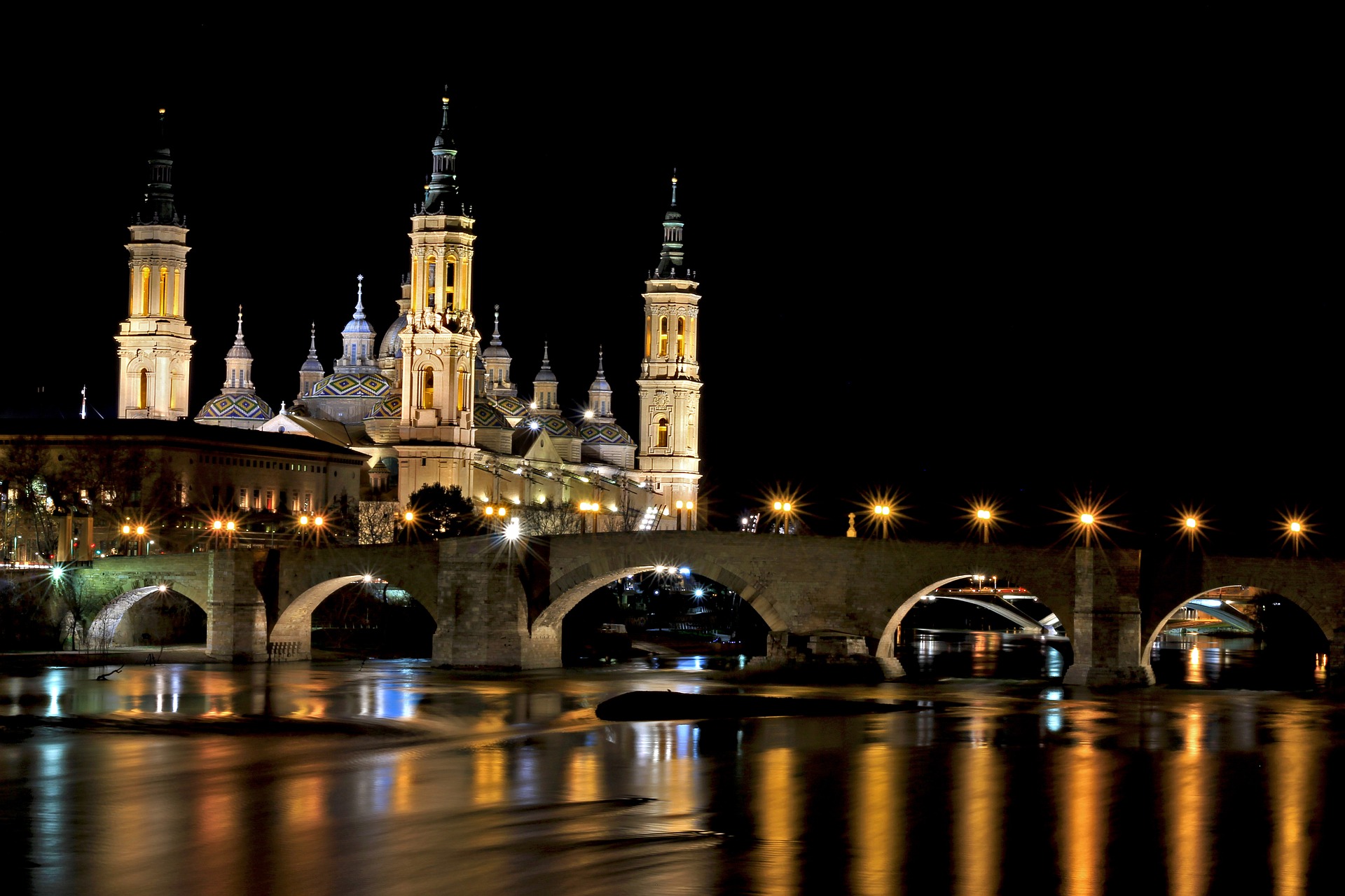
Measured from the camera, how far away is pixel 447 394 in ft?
315

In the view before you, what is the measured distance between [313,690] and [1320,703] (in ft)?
72.2

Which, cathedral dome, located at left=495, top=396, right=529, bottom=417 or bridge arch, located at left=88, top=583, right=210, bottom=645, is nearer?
bridge arch, located at left=88, top=583, right=210, bottom=645

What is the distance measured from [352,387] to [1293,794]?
274ft

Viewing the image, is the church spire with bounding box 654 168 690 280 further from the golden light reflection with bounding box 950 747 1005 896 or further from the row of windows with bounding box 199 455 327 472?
the golden light reflection with bounding box 950 747 1005 896

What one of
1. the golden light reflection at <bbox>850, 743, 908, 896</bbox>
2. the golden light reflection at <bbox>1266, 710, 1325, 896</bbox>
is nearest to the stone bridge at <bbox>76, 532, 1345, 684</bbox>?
the golden light reflection at <bbox>1266, 710, 1325, 896</bbox>

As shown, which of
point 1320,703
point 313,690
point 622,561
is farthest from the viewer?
point 622,561

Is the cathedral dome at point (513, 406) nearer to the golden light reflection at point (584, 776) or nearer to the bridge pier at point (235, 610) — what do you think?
the bridge pier at point (235, 610)

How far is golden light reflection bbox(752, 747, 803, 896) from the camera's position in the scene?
2347 cm

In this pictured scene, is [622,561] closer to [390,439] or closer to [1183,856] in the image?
[1183,856]

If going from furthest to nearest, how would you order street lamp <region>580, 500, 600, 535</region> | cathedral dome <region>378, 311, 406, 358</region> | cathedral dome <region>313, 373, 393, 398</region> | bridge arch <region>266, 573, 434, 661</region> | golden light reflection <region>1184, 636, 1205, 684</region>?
1. cathedral dome <region>378, 311, 406, 358</region>
2. cathedral dome <region>313, 373, 393, 398</region>
3. street lamp <region>580, 500, 600, 535</region>
4. bridge arch <region>266, 573, 434, 661</region>
5. golden light reflection <region>1184, 636, 1205, 684</region>

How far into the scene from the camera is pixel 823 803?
29.0 meters

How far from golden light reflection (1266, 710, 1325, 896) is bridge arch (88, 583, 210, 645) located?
31611mm

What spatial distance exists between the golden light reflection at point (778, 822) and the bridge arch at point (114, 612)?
28174mm

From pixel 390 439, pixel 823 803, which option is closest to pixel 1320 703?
pixel 823 803
